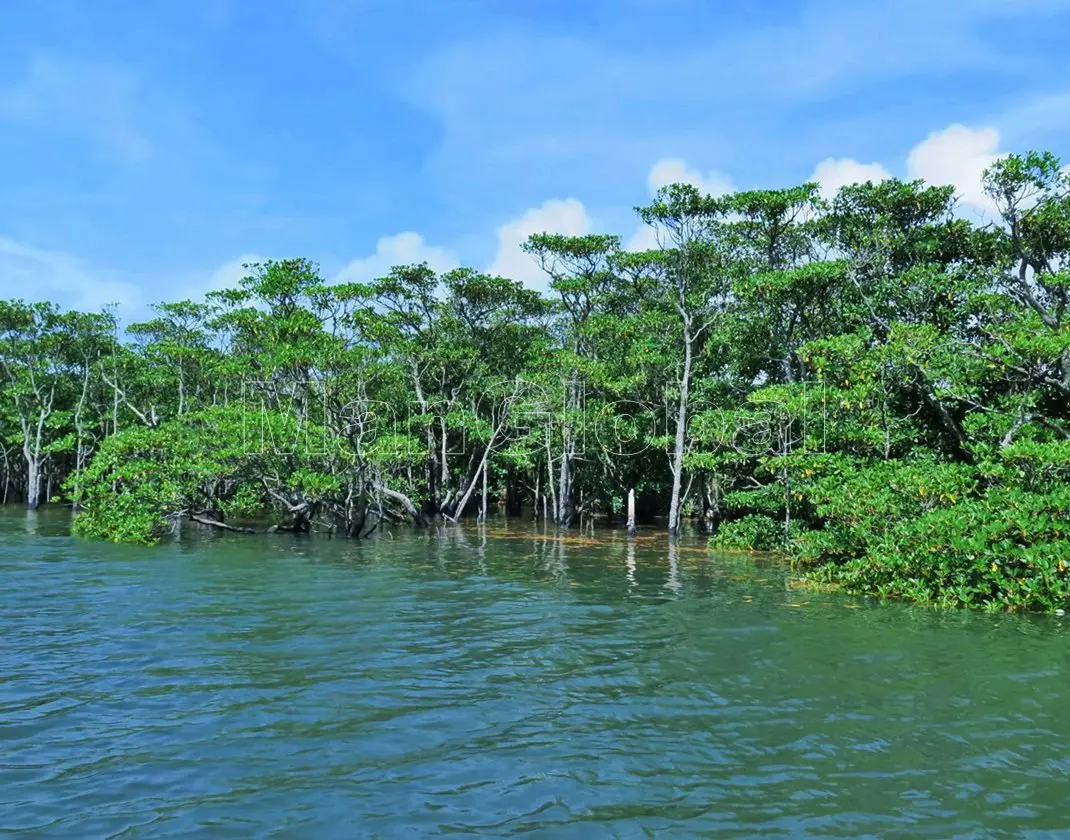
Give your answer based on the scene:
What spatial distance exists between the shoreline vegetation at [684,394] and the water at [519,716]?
3091 millimetres

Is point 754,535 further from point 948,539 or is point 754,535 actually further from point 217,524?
point 217,524

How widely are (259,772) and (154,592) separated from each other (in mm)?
10265

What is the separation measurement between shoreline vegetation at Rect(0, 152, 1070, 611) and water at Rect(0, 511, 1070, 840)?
10.1ft

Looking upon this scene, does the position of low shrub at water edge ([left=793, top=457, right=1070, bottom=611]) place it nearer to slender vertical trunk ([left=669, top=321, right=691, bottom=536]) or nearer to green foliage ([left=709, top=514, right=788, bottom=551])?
green foliage ([left=709, top=514, right=788, bottom=551])

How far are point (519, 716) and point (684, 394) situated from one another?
2578 cm

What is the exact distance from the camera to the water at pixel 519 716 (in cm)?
627

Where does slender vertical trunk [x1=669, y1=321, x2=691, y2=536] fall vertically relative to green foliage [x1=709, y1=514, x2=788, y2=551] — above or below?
above

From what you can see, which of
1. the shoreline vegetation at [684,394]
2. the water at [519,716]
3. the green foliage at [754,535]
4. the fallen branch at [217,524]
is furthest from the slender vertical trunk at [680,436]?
the water at [519,716]

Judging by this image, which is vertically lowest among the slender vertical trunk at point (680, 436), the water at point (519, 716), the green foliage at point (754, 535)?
the water at point (519, 716)

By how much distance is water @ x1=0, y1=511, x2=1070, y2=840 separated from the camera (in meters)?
6.27

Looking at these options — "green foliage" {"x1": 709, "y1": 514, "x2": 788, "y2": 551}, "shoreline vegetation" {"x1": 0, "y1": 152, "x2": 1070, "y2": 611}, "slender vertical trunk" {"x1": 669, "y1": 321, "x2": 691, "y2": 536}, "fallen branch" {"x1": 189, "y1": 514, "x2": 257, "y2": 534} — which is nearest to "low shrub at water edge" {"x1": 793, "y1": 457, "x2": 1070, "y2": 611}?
"shoreline vegetation" {"x1": 0, "y1": 152, "x2": 1070, "y2": 611}

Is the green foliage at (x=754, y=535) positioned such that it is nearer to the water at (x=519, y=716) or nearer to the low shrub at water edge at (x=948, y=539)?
the low shrub at water edge at (x=948, y=539)

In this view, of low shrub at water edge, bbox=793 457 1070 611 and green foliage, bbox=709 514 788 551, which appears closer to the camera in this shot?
low shrub at water edge, bbox=793 457 1070 611

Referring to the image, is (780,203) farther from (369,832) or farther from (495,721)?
(369,832)
